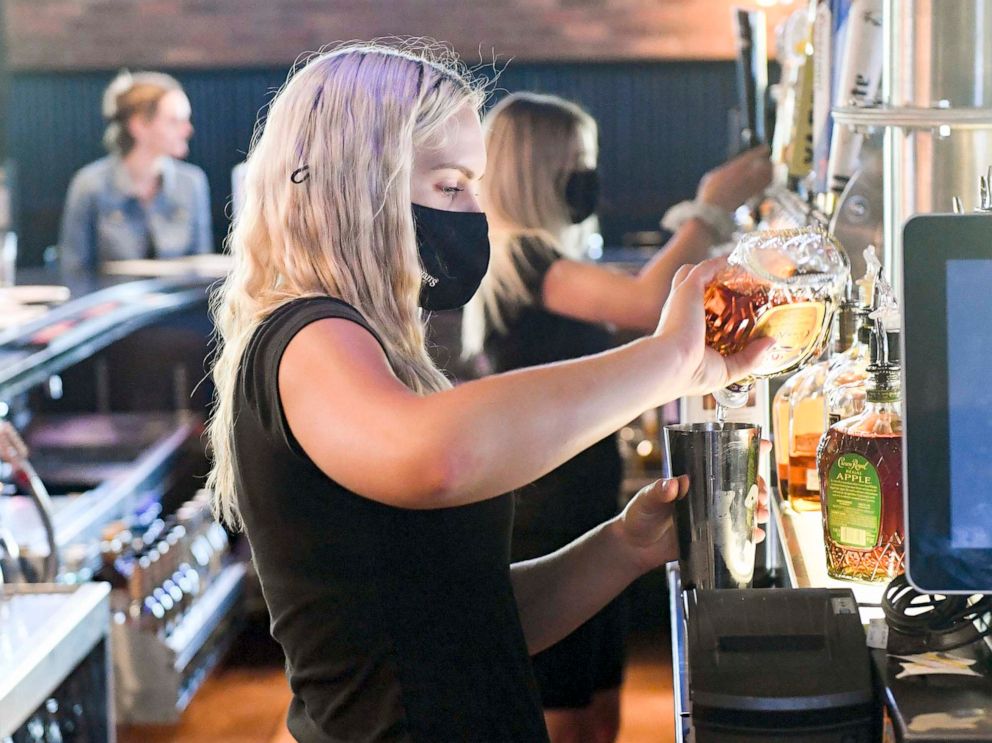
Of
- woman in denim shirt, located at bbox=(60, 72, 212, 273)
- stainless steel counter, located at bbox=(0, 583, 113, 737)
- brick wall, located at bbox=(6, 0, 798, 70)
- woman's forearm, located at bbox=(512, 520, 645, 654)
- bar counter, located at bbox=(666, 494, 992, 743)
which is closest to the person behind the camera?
bar counter, located at bbox=(666, 494, 992, 743)

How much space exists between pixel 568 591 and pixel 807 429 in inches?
12.9

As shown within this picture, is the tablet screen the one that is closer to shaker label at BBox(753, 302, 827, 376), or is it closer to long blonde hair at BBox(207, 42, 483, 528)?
shaker label at BBox(753, 302, 827, 376)

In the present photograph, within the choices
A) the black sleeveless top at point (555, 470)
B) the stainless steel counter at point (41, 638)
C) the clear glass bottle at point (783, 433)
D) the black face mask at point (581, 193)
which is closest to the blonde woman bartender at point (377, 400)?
the clear glass bottle at point (783, 433)

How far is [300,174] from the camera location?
109 centimetres

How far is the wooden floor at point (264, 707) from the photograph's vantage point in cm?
336

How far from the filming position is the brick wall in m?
7.33

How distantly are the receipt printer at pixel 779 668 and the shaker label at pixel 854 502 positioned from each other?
0.22 meters

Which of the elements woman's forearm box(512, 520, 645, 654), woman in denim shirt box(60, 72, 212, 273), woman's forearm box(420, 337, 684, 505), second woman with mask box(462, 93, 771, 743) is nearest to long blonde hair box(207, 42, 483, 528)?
woman's forearm box(420, 337, 684, 505)

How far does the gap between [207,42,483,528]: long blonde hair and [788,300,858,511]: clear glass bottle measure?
49cm

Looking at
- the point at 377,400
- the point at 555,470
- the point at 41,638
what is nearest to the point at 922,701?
the point at 377,400

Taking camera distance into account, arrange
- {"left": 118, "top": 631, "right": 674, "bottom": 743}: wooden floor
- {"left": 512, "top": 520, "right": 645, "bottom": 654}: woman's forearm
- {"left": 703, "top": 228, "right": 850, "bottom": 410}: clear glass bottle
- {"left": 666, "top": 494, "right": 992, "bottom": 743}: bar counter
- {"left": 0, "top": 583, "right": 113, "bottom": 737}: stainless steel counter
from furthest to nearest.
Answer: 1. {"left": 118, "top": 631, "right": 674, "bottom": 743}: wooden floor
2. {"left": 0, "top": 583, "right": 113, "bottom": 737}: stainless steel counter
3. {"left": 512, "top": 520, "right": 645, "bottom": 654}: woman's forearm
4. {"left": 703, "top": 228, "right": 850, "bottom": 410}: clear glass bottle
5. {"left": 666, "top": 494, "right": 992, "bottom": 743}: bar counter

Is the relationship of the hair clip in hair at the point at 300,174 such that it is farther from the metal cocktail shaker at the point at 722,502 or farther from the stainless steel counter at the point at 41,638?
the stainless steel counter at the point at 41,638

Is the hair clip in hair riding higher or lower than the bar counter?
higher

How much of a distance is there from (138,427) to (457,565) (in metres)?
3.14
